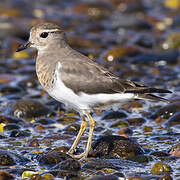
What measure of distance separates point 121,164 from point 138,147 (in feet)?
2.00

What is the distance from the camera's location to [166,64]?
38.5 ft

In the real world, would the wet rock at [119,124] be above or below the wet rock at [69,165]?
below

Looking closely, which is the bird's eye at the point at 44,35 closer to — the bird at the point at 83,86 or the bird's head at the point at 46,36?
the bird's head at the point at 46,36

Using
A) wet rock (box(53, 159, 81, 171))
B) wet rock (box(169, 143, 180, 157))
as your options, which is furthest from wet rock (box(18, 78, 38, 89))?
wet rock (box(169, 143, 180, 157))

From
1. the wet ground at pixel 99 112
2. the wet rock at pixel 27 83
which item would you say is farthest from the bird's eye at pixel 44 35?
the wet rock at pixel 27 83

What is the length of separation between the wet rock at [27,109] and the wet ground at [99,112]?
19 mm

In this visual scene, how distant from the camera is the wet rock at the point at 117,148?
6984 millimetres

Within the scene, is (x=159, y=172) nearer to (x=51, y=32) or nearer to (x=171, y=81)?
(x=51, y=32)

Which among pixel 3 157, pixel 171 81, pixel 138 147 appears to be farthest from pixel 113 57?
pixel 3 157

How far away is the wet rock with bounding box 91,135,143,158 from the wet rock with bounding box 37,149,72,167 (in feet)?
1.89

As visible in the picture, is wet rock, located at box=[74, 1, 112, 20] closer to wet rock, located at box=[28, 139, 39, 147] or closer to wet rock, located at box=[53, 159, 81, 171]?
wet rock, located at box=[28, 139, 39, 147]

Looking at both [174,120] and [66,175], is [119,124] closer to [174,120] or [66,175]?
[174,120]

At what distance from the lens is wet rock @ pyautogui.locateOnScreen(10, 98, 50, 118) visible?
8719 millimetres

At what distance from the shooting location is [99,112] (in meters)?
9.12
